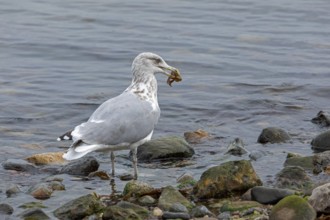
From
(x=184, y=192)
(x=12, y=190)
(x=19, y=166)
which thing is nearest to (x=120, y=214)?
(x=184, y=192)

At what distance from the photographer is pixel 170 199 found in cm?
891

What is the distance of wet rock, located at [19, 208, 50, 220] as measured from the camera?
8531 millimetres

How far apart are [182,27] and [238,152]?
8.95 m

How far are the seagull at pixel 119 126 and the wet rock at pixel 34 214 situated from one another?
1.03 m

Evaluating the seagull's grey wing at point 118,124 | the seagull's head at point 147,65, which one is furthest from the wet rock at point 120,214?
the seagull's head at point 147,65

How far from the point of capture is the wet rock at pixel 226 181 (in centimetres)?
927

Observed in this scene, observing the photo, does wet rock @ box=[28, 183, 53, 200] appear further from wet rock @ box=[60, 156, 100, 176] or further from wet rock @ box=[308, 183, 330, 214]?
wet rock @ box=[308, 183, 330, 214]

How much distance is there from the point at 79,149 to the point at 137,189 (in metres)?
0.86

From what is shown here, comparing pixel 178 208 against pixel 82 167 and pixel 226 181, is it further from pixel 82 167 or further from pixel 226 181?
pixel 82 167

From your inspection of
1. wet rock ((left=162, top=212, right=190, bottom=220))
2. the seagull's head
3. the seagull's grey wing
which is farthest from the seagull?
wet rock ((left=162, top=212, right=190, bottom=220))

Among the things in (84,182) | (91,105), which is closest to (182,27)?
(91,105)

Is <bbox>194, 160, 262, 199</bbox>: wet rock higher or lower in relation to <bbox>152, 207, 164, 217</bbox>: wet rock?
higher

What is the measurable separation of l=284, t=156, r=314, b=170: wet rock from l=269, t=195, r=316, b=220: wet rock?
2.21 metres

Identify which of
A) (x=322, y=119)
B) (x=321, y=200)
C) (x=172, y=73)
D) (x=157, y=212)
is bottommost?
(x=322, y=119)
